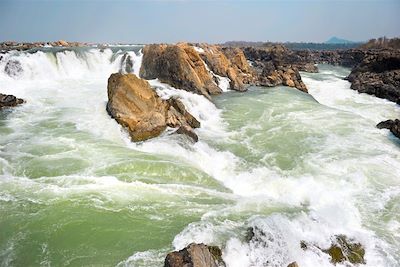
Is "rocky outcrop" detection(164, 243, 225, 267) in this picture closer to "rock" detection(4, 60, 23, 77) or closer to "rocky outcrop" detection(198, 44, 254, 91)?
"rock" detection(4, 60, 23, 77)

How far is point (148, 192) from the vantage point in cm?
1177

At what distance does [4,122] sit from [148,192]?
10.9m

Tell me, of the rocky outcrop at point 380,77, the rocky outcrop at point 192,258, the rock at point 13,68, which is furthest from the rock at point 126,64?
the rocky outcrop at point 192,258

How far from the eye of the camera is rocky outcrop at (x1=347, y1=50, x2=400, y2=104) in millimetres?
33116

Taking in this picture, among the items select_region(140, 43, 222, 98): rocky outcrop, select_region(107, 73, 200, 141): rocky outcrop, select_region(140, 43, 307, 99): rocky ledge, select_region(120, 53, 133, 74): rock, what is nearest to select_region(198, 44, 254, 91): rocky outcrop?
select_region(140, 43, 307, 99): rocky ledge

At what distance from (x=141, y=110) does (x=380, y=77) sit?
28731 millimetres

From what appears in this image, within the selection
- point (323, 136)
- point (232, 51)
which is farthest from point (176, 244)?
point (232, 51)

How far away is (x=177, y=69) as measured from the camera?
91.2 ft

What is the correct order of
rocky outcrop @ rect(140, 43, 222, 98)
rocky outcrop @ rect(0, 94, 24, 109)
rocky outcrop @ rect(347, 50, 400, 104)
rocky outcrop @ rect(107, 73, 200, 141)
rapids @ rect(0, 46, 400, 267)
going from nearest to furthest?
rapids @ rect(0, 46, 400, 267), rocky outcrop @ rect(107, 73, 200, 141), rocky outcrop @ rect(0, 94, 24, 109), rocky outcrop @ rect(140, 43, 222, 98), rocky outcrop @ rect(347, 50, 400, 104)

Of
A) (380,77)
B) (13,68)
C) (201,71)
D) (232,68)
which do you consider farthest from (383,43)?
(13,68)

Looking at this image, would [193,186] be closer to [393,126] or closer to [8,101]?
[393,126]

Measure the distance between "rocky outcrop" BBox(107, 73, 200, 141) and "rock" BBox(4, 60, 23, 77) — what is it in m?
13.6

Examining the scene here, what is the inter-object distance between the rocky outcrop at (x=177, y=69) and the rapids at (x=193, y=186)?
12.5 feet

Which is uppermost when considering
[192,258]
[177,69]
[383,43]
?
[192,258]
